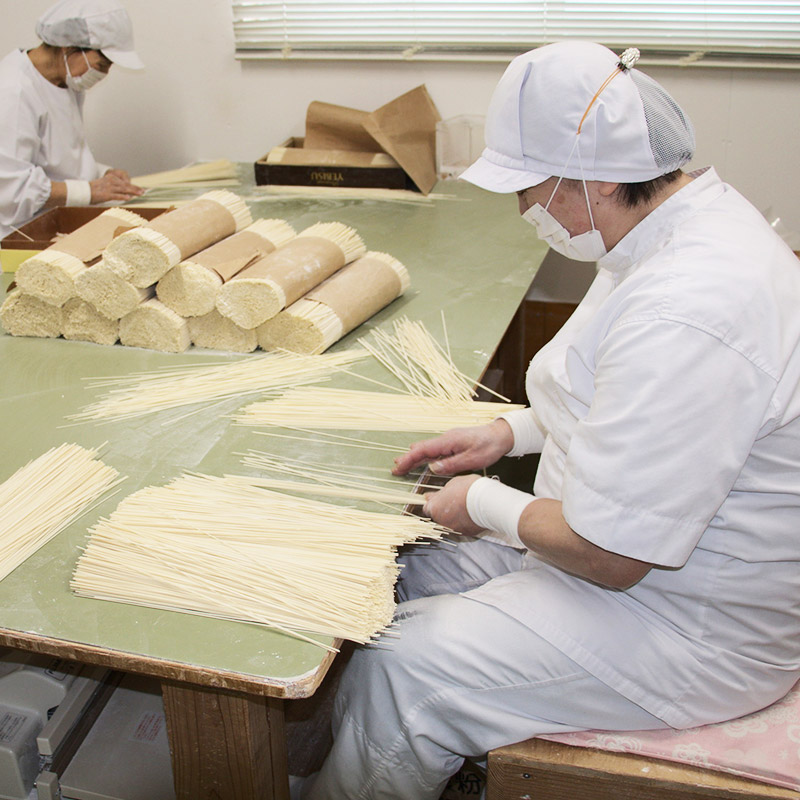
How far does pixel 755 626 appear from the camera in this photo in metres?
1.43

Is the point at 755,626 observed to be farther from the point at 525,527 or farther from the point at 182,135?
the point at 182,135

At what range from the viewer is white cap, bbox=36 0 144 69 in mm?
3287

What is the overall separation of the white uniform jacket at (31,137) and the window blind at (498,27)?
3.07ft

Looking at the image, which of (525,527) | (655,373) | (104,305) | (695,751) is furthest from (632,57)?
(104,305)

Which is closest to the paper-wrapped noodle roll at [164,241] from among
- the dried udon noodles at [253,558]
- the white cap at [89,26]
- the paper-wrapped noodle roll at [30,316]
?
the paper-wrapped noodle roll at [30,316]

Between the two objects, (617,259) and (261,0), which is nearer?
(617,259)

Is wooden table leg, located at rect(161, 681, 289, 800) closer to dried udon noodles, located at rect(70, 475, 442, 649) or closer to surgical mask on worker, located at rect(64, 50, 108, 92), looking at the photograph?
dried udon noodles, located at rect(70, 475, 442, 649)

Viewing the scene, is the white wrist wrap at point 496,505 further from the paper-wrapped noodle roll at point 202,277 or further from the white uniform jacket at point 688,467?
the paper-wrapped noodle roll at point 202,277

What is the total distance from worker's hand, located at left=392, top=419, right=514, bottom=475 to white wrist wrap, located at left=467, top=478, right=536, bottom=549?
0.49 feet

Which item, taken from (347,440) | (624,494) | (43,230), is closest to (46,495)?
(347,440)

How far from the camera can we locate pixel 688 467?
1227 millimetres

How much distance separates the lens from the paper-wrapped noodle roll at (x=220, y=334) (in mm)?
2260

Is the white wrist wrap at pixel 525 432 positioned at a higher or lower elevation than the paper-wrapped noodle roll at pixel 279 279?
lower

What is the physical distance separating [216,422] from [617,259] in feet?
3.12
